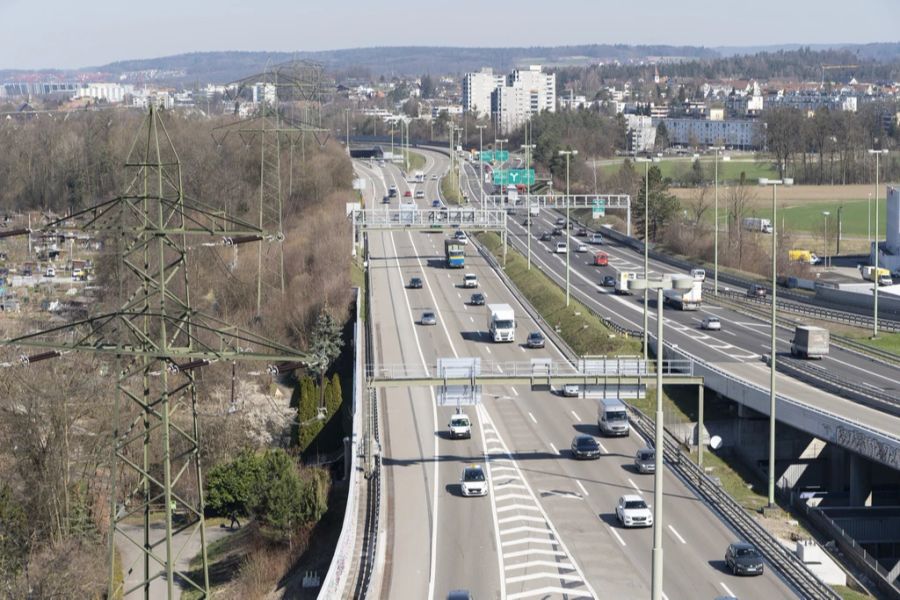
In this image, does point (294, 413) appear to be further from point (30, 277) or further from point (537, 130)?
point (537, 130)

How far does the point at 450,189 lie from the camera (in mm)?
125000

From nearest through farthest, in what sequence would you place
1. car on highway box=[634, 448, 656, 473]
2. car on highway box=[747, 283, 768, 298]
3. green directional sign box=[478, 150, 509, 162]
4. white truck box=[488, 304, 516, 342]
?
car on highway box=[634, 448, 656, 473] → white truck box=[488, 304, 516, 342] → car on highway box=[747, 283, 768, 298] → green directional sign box=[478, 150, 509, 162]

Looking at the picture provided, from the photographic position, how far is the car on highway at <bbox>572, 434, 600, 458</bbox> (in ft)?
130

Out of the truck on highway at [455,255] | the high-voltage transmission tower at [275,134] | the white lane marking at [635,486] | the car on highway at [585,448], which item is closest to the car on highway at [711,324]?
the high-voltage transmission tower at [275,134]

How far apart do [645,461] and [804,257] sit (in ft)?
194

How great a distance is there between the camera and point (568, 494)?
36.2 meters

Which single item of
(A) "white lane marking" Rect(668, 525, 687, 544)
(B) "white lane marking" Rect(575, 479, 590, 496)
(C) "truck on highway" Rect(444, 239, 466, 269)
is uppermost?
(C) "truck on highway" Rect(444, 239, 466, 269)

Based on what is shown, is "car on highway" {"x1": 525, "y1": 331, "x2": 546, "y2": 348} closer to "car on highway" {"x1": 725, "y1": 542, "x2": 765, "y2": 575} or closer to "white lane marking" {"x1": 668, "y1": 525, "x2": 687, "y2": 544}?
"white lane marking" {"x1": 668, "y1": 525, "x2": 687, "y2": 544}

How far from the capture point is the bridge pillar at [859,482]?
41344 millimetres

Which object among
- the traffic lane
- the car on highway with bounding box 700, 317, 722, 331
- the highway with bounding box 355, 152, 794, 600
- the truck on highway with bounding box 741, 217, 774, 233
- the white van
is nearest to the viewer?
the highway with bounding box 355, 152, 794, 600

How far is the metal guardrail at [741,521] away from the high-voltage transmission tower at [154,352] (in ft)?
38.9

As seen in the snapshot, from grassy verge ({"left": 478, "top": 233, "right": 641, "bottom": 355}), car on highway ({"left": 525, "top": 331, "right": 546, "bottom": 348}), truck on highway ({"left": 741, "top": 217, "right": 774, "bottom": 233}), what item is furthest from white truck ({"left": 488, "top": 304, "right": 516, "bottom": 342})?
truck on highway ({"left": 741, "top": 217, "right": 774, "bottom": 233})

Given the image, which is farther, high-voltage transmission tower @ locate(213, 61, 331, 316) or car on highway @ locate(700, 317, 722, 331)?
high-voltage transmission tower @ locate(213, 61, 331, 316)

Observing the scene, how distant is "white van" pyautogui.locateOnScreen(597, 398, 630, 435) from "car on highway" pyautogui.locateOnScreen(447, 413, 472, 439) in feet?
14.3
